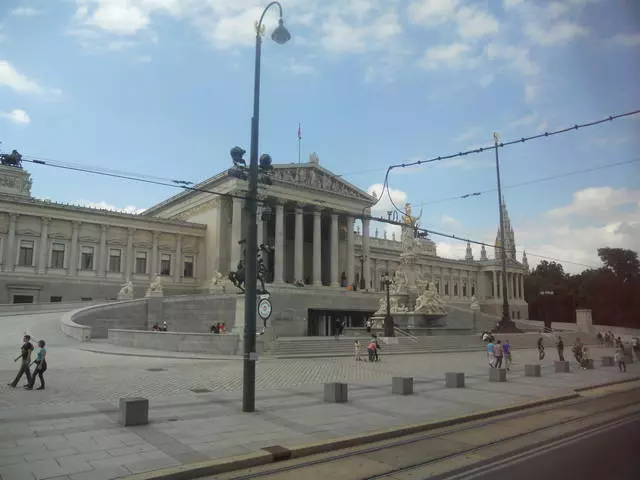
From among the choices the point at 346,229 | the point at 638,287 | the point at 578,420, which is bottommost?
the point at 578,420

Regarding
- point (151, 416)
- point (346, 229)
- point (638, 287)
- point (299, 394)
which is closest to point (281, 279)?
point (346, 229)

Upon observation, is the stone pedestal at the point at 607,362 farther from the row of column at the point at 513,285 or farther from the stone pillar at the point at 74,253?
the row of column at the point at 513,285

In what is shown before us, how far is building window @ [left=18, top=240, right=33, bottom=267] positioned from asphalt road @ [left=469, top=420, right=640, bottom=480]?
6075cm

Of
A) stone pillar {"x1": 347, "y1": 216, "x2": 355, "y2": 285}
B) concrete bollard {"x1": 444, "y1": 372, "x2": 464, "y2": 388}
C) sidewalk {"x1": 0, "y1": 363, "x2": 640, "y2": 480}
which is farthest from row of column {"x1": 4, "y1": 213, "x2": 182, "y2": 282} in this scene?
concrete bollard {"x1": 444, "y1": 372, "x2": 464, "y2": 388}

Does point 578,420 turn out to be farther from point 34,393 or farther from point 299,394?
point 34,393

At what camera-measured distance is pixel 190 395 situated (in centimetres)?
1563

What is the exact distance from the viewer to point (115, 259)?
6431 cm

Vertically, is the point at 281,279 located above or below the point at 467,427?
above

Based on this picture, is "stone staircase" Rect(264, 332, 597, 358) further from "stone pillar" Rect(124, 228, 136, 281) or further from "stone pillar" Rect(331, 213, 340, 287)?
"stone pillar" Rect(124, 228, 136, 281)

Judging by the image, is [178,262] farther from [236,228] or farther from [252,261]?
[252,261]

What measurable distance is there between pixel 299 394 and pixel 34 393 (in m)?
7.93

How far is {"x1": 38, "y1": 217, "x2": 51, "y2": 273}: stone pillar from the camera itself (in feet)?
191

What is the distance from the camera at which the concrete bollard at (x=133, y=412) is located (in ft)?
36.3

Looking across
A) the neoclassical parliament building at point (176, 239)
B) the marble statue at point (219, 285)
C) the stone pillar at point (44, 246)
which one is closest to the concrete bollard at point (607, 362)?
the neoclassical parliament building at point (176, 239)
